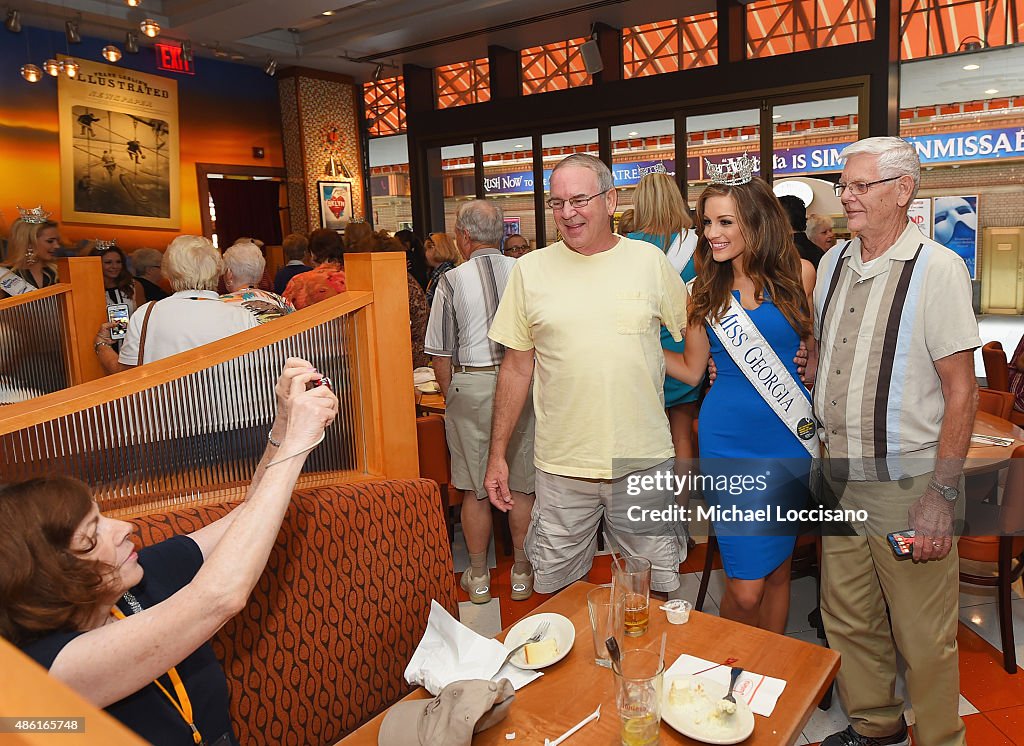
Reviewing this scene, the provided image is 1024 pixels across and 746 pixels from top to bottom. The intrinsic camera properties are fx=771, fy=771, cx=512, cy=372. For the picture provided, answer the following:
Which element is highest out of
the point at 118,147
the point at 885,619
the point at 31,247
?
the point at 118,147

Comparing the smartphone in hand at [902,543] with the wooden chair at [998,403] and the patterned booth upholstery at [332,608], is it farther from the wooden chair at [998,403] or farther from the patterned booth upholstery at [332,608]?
the wooden chair at [998,403]

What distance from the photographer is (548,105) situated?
8695 mm

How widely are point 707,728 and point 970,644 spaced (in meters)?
2.07

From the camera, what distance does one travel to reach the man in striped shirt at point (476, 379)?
3297 mm

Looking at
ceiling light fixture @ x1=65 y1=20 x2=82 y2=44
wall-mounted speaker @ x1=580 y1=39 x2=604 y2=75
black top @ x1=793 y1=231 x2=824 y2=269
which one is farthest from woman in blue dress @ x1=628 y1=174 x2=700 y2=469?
ceiling light fixture @ x1=65 y1=20 x2=82 y2=44

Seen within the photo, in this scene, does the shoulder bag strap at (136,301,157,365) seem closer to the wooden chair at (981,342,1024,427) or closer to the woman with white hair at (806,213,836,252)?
the wooden chair at (981,342,1024,427)

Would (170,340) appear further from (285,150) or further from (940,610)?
(285,150)

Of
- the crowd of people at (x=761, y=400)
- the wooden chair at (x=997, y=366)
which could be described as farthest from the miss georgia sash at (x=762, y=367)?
the wooden chair at (x=997, y=366)

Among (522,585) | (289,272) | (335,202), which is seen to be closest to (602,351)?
(522,585)

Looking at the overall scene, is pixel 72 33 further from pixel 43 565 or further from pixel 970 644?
pixel 970 644

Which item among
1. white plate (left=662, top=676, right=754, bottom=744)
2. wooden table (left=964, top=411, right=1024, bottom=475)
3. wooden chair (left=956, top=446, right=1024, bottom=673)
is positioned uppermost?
wooden table (left=964, top=411, right=1024, bottom=475)

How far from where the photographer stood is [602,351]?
2266 millimetres

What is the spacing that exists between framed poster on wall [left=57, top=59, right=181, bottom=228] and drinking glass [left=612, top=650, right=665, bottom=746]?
9.18 meters

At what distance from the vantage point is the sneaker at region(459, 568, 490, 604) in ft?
11.3
